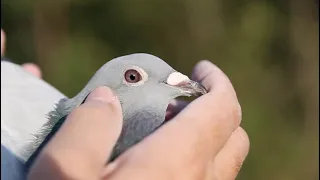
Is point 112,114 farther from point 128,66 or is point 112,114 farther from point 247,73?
point 247,73

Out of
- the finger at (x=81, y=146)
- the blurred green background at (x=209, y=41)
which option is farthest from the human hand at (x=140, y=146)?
the blurred green background at (x=209, y=41)

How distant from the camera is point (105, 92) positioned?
24.6 inches

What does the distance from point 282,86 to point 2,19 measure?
4.20 feet

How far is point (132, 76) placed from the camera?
71 centimetres

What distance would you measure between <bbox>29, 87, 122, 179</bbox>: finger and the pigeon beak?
16 centimetres

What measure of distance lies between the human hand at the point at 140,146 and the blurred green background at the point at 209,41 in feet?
5.16

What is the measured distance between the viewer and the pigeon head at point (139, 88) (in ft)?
2.31

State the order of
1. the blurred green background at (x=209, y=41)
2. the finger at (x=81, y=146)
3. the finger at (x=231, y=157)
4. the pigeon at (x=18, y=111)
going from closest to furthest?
the finger at (x=81, y=146) → the finger at (x=231, y=157) → the pigeon at (x=18, y=111) → the blurred green background at (x=209, y=41)

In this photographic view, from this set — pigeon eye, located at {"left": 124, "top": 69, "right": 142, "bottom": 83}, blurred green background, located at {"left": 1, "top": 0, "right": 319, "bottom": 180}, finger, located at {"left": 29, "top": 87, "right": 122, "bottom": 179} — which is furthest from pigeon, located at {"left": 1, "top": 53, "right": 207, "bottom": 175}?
blurred green background, located at {"left": 1, "top": 0, "right": 319, "bottom": 180}

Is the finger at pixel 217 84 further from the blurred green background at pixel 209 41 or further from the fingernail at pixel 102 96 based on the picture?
the blurred green background at pixel 209 41

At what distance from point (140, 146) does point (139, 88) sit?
16 cm

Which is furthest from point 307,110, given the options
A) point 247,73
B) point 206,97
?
point 206,97

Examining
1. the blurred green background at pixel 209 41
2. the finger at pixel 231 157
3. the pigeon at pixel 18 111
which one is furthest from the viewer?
the blurred green background at pixel 209 41

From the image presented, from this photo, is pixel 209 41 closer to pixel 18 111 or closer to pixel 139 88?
pixel 18 111
